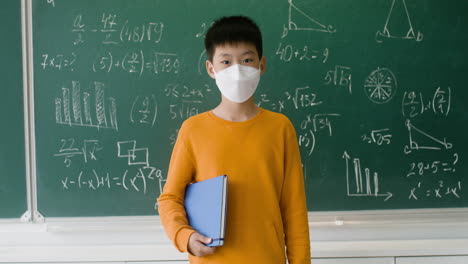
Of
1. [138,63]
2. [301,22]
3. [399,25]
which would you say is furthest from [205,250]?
[399,25]

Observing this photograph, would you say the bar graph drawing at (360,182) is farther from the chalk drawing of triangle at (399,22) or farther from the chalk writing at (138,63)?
the chalk writing at (138,63)

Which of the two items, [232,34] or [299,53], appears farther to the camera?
[299,53]

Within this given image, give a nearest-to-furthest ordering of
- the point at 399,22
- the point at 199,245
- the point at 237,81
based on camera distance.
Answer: the point at 199,245
the point at 237,81
the point at 399,22

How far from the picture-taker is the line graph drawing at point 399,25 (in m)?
1.86

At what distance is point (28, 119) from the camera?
1886mm

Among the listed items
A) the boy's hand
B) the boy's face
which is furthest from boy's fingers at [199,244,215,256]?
the boy's face

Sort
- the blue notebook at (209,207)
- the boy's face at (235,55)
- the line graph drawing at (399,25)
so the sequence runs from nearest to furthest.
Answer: the blue notebook at (209,207) → the boy's face at (235,55) → the line graph drawing at (399,25)

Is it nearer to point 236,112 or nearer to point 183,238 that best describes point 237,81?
point 236,112

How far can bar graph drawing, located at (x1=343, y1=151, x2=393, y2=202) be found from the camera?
189 centimetres

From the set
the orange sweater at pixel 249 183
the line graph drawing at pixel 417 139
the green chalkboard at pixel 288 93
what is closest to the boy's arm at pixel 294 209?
the orange sweater at pixel 249 183

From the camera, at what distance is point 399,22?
186 centimetres

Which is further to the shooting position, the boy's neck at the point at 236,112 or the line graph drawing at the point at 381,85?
the line graph drawing at the point at 381,85

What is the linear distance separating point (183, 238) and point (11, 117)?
1.35 m

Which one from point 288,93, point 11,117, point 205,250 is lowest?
point 205,250
